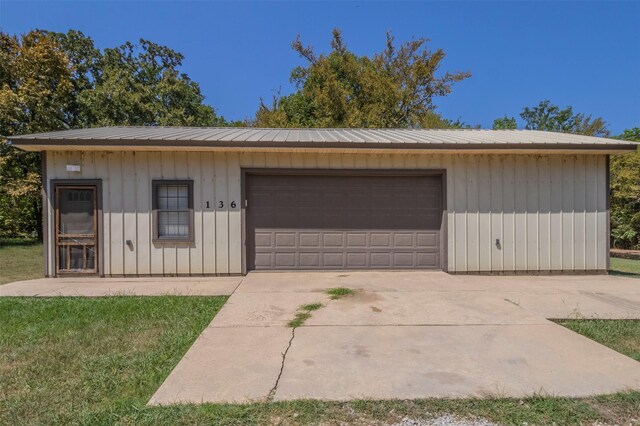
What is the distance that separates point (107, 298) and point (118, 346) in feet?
7.65

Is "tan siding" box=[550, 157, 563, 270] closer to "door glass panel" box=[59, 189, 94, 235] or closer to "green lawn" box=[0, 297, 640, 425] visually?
"green lawn" box=[0, 297, 640, 425]

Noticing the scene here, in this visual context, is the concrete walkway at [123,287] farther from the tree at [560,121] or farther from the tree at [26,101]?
the tree at [560,121]

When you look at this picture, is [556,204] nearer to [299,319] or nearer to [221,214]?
[299,319]

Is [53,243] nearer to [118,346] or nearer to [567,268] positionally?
[118,346]

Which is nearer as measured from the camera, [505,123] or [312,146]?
[312,146]

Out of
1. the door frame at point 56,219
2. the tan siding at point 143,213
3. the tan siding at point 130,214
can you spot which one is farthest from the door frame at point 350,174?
the door frame at point 56,219

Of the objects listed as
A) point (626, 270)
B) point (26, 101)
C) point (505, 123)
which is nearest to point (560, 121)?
point (505, 123)

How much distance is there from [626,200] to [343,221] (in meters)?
17.6

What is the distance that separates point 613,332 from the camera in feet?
13.0

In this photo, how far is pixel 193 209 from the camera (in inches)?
284

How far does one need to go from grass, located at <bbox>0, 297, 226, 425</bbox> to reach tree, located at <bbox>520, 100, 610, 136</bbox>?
32237 mm

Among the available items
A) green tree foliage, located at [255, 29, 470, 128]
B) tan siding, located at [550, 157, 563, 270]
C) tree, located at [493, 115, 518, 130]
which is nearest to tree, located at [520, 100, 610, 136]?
tree, located at [493, 115, 518, 130]

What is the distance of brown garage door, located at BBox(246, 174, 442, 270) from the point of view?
756 cm

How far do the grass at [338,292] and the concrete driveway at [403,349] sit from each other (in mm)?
141
